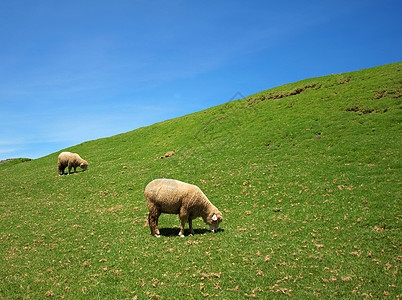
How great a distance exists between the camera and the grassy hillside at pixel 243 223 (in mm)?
10491

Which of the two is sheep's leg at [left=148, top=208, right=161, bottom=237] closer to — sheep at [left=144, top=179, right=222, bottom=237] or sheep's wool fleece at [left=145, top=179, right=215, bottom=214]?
sheep at [left=144, top=179, right=222, bottom=237]

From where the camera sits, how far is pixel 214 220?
15648mm

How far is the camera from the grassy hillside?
10.5 m

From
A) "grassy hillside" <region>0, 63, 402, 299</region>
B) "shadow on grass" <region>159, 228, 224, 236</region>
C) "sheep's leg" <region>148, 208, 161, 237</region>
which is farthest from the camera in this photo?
"shadow on grass" <region>159, 228, 224, 236</region>

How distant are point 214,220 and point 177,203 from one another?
2696 mm

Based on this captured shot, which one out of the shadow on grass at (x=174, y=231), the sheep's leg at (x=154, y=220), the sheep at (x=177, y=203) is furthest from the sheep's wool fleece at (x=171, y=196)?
the shadow on grass at (x=174, y=231)

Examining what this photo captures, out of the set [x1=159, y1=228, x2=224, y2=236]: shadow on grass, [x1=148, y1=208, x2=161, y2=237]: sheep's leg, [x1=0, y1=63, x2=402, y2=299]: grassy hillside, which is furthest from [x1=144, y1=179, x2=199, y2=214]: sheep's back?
[x1=0, y1=63, x2=402, y2=299]: grassy hillside

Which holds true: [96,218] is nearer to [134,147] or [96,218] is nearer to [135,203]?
[135,203]

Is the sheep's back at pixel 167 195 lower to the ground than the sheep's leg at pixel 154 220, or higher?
higher

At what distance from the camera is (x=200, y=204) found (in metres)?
15.8

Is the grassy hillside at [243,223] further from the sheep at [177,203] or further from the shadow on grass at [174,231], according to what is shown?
the sheep at [177,203]

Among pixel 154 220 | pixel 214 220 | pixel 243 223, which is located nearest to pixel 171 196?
pixel 154 220

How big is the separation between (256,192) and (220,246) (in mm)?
10143

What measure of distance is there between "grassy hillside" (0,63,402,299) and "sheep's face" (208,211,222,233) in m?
0.50
